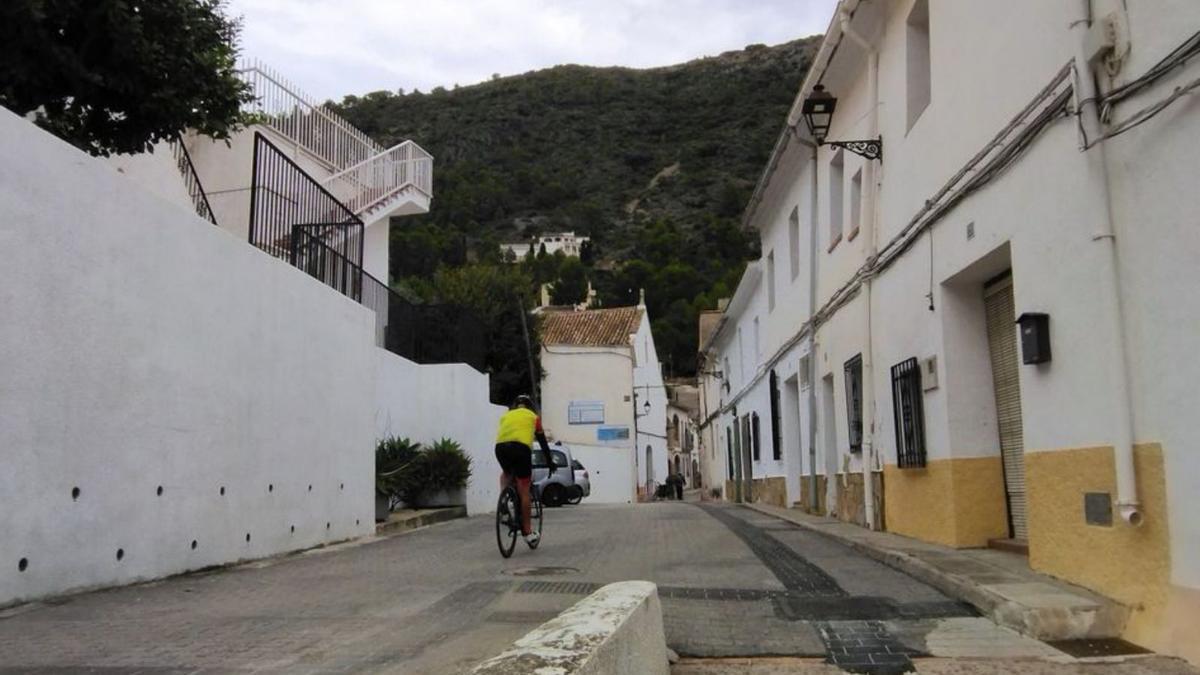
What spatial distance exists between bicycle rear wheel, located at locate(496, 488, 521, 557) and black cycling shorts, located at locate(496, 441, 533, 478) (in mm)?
229

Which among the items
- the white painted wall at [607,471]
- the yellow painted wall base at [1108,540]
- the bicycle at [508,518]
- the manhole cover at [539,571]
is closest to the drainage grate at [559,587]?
the manhole cover at [539,571]

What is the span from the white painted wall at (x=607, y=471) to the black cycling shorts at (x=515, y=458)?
24.6 metres

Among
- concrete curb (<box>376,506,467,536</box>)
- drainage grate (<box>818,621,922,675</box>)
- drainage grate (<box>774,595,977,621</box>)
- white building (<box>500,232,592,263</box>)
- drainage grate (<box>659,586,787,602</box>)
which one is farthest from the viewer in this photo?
white building (<box>500,232,592,263</box>)

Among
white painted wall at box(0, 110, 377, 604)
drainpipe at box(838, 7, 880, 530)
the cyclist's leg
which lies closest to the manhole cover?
the cyclist's leg

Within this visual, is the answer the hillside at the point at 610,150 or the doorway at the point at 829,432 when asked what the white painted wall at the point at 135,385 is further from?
the hillside at the point at 610,150

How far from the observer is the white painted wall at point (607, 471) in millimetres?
34375

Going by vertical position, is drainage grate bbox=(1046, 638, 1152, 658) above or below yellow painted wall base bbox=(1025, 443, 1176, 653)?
below

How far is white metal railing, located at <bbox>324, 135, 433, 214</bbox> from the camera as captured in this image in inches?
759

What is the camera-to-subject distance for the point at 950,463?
7941 millimetres

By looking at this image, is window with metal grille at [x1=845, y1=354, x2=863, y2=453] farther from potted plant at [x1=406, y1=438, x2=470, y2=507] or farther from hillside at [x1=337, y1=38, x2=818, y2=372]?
hillside at [x1=337, y1=38, x2=818, y2=372]

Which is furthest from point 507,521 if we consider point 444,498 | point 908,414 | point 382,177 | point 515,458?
point 382,177

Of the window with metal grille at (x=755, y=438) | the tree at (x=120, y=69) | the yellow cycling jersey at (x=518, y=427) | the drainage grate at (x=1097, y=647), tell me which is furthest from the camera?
the window with metal grille at (x=755, y=438)

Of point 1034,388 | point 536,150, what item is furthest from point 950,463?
point 536,150

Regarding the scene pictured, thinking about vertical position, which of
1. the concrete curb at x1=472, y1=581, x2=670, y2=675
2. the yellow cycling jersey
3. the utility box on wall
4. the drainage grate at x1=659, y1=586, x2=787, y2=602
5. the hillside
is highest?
the hillside
